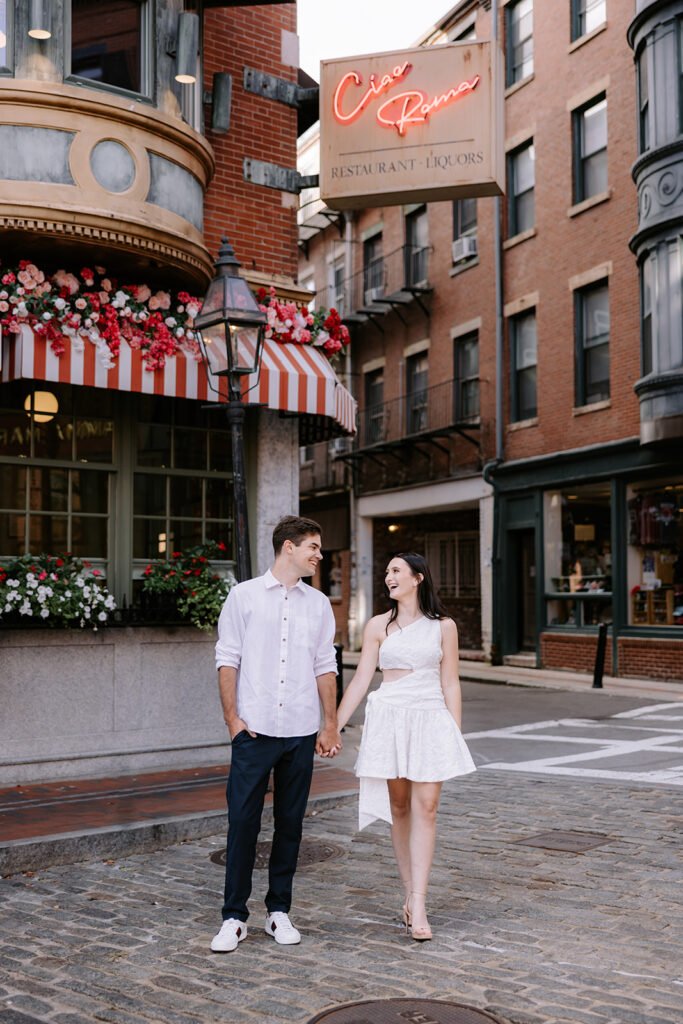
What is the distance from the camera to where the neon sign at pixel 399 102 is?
10391 millimetres

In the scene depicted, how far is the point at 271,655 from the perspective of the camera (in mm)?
5070

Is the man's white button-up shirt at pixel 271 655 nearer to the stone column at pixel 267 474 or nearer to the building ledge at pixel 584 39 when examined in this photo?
the stone column at pixel 267 474

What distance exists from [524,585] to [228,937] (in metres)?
18.7

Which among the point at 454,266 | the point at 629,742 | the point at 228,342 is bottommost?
the point at 629,742

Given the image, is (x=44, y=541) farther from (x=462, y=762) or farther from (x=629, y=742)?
(x=629, y=742)

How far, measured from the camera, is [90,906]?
5703 millimetres

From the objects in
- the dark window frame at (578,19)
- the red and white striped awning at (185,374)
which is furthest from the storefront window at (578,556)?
the red and white striped awning at (185,374)

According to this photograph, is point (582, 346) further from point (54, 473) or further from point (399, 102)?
point (54, 473)

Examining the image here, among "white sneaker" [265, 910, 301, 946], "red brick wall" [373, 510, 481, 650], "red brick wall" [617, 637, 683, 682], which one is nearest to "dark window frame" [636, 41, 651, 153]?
"red brick wall" [617, 637, 683, 682]

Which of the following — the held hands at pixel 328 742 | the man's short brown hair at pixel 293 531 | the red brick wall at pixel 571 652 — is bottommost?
the red brick wall at pixel 571 652

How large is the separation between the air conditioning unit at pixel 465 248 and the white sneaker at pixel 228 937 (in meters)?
20.5

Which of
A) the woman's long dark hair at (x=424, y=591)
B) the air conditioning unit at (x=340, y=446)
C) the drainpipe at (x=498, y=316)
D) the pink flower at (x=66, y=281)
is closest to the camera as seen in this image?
the woman's long dark hair at (x=424, y=591)

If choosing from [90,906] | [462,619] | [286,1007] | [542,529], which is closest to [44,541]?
[90,906]

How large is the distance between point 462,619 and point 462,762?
2046 cm
